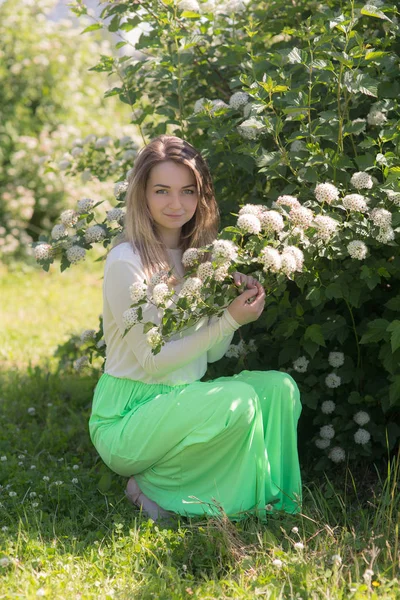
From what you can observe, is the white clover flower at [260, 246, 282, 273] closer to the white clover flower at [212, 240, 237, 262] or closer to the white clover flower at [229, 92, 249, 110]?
the white clover flower at [212, 240, 237, 262]

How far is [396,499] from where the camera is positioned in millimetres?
2354

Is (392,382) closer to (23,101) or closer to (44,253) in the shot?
(44,253)

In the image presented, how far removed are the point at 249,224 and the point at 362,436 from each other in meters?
1.00

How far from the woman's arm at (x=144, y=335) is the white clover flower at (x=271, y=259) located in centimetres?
28

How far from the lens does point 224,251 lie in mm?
2068

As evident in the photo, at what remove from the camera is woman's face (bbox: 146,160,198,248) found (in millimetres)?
2535

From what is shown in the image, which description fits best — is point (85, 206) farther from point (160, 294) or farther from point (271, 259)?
point (271, 259)

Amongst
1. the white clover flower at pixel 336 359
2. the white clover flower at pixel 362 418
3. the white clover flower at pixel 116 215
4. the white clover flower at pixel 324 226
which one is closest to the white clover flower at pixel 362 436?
the white clover flower at pixel 362 418

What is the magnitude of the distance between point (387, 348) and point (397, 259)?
0.92 ft

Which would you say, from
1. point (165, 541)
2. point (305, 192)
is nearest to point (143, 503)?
point (165, 541)

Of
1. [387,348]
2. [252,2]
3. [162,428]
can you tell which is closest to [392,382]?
[387,348]

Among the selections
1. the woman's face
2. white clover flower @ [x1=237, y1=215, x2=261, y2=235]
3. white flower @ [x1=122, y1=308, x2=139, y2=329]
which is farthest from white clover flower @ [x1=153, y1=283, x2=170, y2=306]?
the woman's face

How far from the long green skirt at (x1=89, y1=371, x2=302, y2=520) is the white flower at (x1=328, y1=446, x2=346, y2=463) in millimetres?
280

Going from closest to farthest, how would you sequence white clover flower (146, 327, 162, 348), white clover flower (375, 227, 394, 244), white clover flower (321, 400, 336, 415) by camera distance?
white clover flower (146, 327, 162, 348), white clover flower (375, 227, 394, 244), white clover flower (321, 400, 336, 415)
